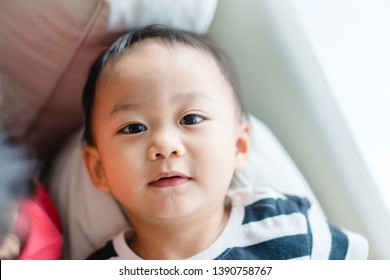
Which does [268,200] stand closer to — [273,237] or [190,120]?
[273,237]

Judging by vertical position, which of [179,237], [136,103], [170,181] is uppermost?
[136,103]

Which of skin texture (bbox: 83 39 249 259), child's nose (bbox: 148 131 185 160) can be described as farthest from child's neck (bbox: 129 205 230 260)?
child's nose (bbox: 148 131 185 160)

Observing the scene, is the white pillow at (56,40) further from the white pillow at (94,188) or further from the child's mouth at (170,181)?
the child's mouth at (170,181)

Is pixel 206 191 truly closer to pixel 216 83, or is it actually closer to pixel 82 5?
pixel 216 83

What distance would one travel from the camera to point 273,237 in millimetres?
803

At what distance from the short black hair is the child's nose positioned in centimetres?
14

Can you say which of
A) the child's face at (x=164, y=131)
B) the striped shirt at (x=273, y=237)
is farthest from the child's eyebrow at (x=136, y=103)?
the striped shirt at (x=273, y=237)

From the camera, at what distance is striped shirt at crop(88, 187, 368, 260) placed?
0.79 metres

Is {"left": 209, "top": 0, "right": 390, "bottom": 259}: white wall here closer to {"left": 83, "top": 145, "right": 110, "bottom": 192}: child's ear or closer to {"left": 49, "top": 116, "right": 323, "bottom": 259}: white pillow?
{"left": 49, "top": 116, "right": 323, "bottom": 259}: white pillow

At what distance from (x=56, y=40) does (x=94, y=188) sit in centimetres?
25

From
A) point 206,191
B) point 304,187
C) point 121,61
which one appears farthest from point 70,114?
point 304,187

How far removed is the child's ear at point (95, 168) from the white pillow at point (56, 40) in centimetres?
10

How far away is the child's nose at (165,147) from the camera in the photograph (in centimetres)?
72

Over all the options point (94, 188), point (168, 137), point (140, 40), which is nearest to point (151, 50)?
point (140, 40)
